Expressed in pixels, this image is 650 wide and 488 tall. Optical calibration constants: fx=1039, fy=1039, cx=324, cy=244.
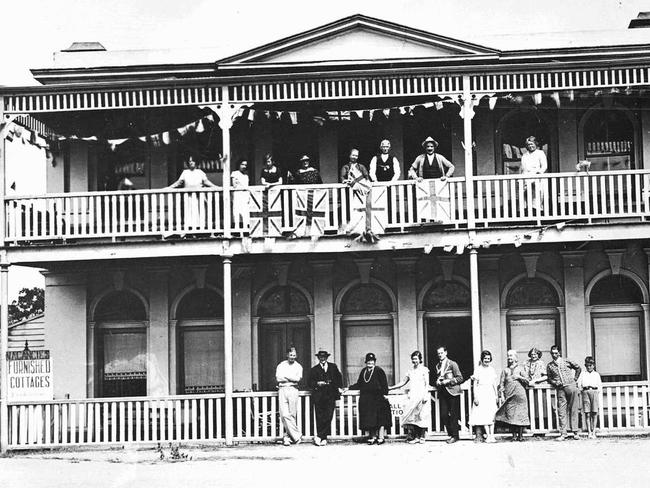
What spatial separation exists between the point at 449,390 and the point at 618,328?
5134mm

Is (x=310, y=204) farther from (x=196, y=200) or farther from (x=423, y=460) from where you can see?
(x=423, y=460)

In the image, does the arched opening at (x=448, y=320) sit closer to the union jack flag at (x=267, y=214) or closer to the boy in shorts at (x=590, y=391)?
the boy in shorts at (x=590, y=391)

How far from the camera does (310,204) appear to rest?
18.9 metres

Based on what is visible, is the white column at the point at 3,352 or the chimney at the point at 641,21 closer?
the white column at the point at 3,352

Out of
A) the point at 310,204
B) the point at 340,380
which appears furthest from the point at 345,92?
the point at 340,380

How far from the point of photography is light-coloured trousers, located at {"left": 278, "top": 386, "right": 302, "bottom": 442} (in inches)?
706

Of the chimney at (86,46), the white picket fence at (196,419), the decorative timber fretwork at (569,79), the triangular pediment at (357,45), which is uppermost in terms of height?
the chimney at (86,46)

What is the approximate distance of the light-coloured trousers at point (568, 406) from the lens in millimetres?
17638

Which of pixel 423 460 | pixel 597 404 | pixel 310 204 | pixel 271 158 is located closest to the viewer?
pixel 423 460

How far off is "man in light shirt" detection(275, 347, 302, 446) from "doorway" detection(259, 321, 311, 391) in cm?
317

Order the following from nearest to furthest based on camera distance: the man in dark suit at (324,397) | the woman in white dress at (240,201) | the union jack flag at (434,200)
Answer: the man in dark suit at (324,397) < the union jack flag at (434,200) < the woman in white dress at (240,201)

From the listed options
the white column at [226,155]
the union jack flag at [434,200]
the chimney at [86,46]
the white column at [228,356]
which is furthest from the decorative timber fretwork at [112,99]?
the chimney at [86,46]

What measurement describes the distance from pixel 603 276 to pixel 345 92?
6623mm

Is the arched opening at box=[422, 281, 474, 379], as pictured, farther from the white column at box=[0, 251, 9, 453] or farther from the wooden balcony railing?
the white column at box=[0, 251, 9, 453]
